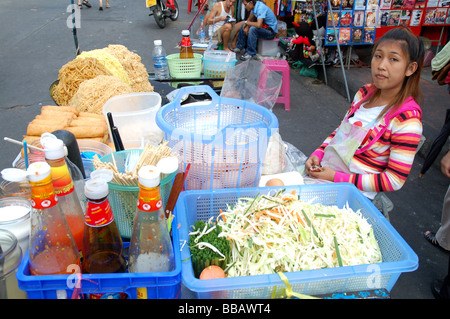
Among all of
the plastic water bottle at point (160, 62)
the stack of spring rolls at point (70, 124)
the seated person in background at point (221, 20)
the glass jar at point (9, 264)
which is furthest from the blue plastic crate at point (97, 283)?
the seated person in background at point (221, 20)

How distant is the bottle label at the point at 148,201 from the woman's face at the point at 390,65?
159 cm

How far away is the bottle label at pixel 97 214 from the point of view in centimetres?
98

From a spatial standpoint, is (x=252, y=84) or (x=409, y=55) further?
(x=252, y=84)

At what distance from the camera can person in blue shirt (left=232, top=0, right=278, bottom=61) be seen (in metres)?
7.95

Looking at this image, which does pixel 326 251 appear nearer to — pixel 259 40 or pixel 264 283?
pixel 264 283

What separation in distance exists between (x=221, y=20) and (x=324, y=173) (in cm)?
782

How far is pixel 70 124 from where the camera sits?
2.00 meters

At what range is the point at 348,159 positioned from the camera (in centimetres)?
198

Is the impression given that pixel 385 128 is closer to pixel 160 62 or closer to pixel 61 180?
pixel 61 180

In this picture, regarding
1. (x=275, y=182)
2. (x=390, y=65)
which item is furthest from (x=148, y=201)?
(x=390, y=65)

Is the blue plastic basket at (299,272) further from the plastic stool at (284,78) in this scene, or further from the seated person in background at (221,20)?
the seated person in background at (221,20)

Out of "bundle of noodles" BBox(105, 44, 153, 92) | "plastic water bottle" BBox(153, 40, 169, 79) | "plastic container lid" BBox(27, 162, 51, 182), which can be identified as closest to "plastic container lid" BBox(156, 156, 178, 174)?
"plastic container lid" BBox(27, 162, 51, 182)

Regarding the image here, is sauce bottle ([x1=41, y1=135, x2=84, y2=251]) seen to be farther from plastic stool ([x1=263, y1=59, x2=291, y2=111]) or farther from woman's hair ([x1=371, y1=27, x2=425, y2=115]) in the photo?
plastic stool ([x1=263, y1=59, x2=291, y2=111])
